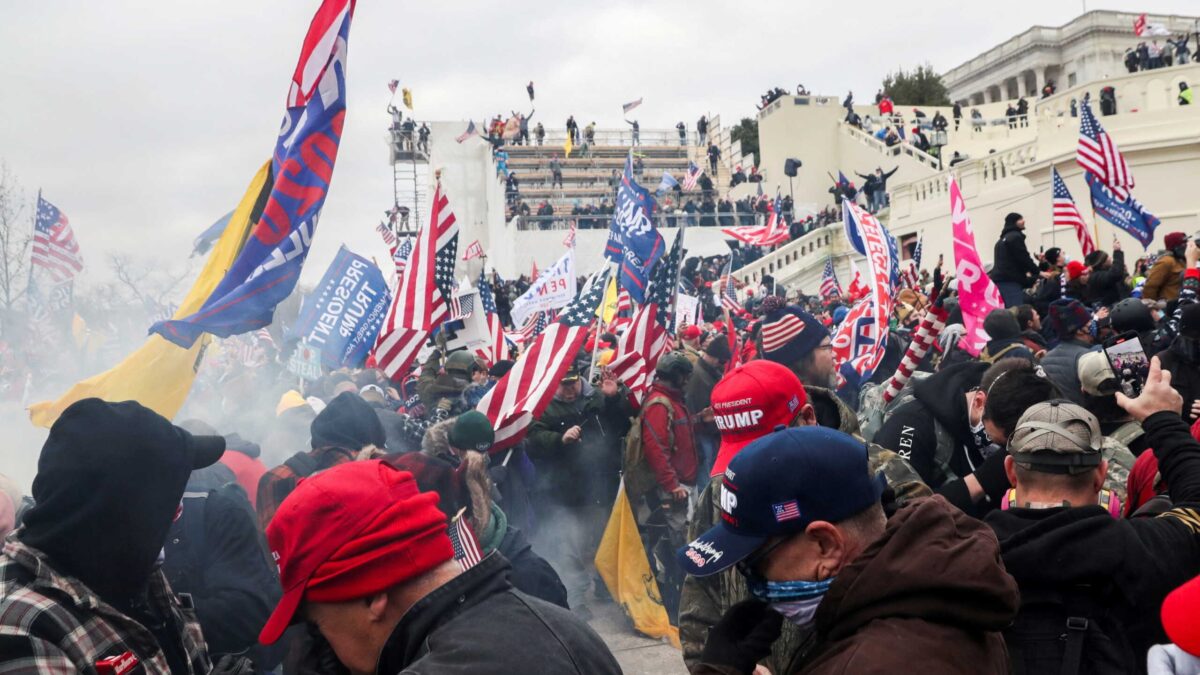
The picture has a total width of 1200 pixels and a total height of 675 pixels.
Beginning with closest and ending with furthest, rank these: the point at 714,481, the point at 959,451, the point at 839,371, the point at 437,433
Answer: the point at 714,481
the point at 959,451
the point at 437,433
the point at 839,371

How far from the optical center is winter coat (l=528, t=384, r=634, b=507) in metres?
7.30

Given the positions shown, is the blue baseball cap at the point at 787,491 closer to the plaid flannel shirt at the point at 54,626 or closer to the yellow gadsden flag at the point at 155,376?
the plaid flannel shirt at the point at 54,626

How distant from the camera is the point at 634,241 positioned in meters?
11.2

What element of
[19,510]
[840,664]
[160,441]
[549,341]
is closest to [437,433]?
[549,341]

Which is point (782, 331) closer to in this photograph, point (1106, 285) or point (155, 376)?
point (155, 376)

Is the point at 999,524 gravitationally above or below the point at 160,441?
below

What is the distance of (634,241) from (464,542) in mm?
7268

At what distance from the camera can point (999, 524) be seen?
2.54m

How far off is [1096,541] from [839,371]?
6.46 meters

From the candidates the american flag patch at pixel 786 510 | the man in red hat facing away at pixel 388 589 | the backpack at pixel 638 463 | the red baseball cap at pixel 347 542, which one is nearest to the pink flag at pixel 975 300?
the backpack at pixel 638 463

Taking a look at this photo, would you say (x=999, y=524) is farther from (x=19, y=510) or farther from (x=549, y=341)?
(x=549, y=341)

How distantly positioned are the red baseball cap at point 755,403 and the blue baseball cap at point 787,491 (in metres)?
1.19

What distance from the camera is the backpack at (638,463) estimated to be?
696 cm

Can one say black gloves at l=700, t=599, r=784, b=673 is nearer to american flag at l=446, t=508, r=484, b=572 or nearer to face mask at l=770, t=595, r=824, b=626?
face mask at l=770, t=595, r=824, b=626
